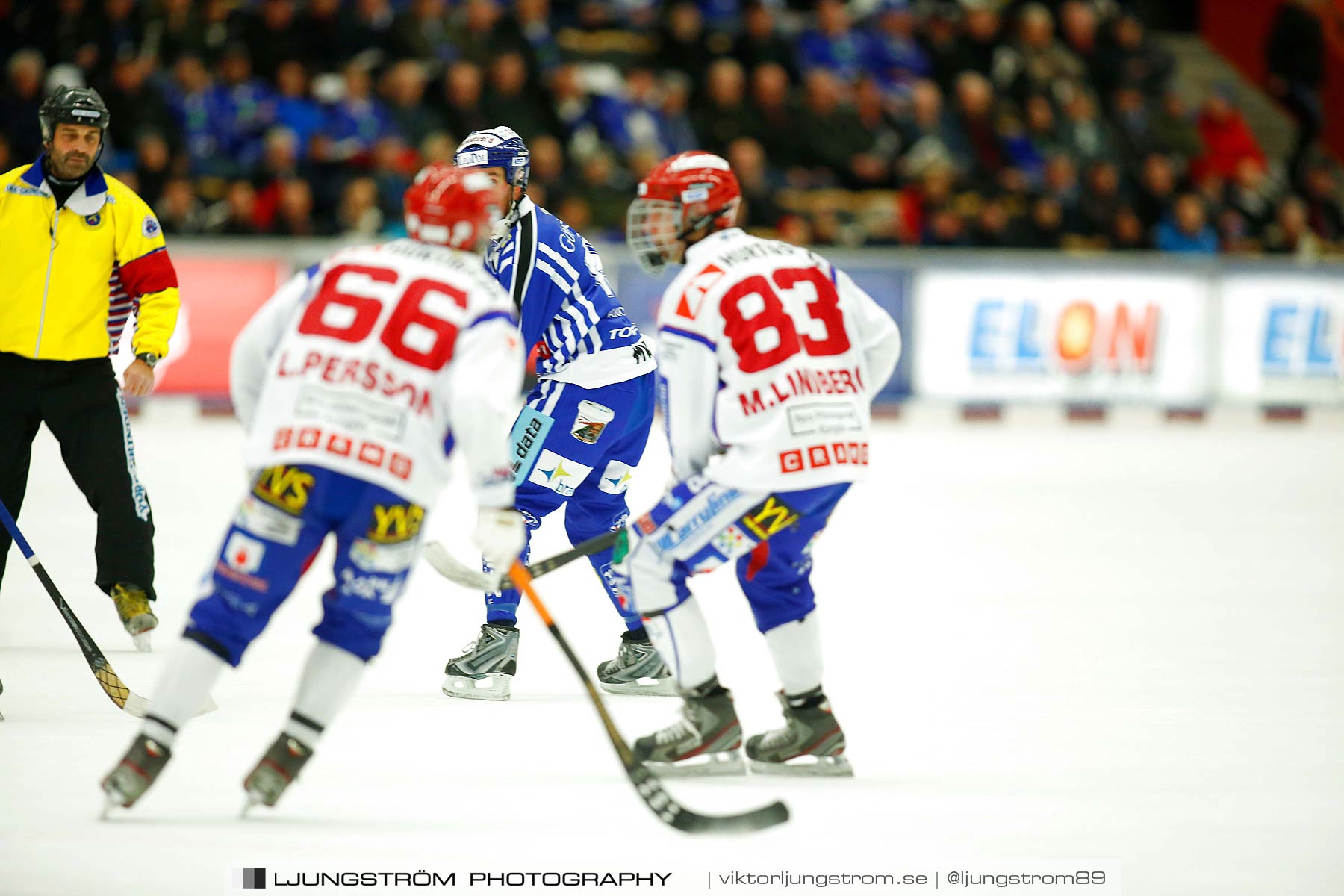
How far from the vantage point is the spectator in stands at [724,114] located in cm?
1566

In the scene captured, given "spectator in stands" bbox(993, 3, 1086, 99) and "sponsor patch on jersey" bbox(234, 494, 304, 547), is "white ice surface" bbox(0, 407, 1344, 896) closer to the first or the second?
"sponsor patch on jersey" bbox(234, 494, 304, 547)

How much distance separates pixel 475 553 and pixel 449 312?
4.47m

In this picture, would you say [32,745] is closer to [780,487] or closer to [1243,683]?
[780,487]

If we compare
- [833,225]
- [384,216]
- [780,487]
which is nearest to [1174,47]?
[833,225]

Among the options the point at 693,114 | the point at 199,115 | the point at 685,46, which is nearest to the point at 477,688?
the point at 199,115

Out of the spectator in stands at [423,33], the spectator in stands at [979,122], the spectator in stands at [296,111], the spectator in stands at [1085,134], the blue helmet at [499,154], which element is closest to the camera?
the blue helmet at [499,154]

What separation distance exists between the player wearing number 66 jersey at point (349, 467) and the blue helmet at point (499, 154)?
5.48ft

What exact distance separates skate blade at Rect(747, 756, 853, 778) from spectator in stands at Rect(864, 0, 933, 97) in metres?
13.0

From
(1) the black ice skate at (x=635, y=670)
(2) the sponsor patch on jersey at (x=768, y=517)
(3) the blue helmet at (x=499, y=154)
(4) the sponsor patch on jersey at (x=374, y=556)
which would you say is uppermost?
(3) the blue helmet at (x=499, y=154)

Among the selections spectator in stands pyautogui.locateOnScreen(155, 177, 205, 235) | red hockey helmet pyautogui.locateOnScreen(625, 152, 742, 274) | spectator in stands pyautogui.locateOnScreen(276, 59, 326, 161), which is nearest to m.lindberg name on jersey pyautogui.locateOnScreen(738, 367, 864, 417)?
red hockey helmet pyautogui.locateOnScreen(625, 152, 742, 274)

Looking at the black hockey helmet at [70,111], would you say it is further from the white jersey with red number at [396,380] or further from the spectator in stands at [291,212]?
the spectator in stands at [291,212]

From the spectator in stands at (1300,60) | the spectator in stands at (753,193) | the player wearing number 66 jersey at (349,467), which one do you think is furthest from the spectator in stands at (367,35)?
the player wearing number 66 jersey at (349,467)

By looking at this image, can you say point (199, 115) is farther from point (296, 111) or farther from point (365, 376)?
point (365, 376)

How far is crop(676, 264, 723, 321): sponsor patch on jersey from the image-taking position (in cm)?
458
